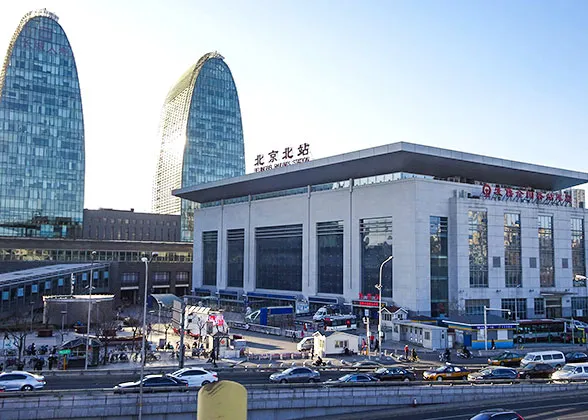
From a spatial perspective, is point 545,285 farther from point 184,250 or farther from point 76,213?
point 76,213

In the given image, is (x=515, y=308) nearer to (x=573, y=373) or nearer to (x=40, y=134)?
(x=573, y=373)

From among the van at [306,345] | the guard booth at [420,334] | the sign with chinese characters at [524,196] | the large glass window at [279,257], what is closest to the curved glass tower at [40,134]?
the large glass window at [279,257]

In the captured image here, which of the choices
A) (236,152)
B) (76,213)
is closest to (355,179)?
(76,213)

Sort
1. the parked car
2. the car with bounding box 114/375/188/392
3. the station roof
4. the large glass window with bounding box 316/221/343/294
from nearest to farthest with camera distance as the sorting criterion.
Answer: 1. the car with bounding box 114/375/188/392
2. the parked car
3. the station roof
4. the large glass window with bounding box 316/221/343/294

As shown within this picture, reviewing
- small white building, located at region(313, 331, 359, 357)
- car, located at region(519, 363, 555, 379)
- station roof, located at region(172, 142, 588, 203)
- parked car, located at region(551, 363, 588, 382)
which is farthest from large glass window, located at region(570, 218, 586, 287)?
parked car, located at region(551, 363, 588, 382)

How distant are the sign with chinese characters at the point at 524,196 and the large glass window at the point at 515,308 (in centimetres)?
1484

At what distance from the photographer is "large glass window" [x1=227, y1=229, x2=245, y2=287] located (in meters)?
110

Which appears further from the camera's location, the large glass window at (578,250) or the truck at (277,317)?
the large glass window at (578,250)

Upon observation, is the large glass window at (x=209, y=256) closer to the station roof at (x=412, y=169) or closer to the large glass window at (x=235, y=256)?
the large glass window at (x=235, y=256)

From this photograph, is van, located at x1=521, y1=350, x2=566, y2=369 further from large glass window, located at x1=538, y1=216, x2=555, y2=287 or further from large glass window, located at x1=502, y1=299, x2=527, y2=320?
large glass window, located at x1=538, y1=216, x2=555, y2=287

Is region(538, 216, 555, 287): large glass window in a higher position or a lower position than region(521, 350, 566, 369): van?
higher

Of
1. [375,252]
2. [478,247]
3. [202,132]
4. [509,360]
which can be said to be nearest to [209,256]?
[375,252]

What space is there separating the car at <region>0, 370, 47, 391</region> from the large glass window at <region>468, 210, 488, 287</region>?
59.0 meters

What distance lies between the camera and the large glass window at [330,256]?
86000 millimetres
